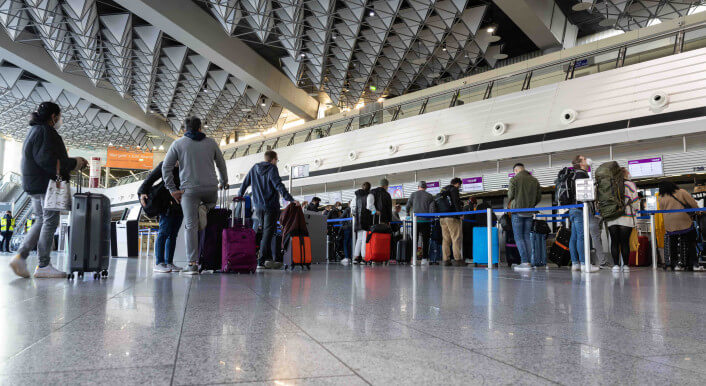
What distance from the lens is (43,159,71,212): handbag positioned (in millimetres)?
4320

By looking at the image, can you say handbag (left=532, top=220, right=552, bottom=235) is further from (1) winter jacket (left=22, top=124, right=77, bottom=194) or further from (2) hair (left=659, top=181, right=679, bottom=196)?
(1) winter jacket (left=22, top=124, right=77, bottom=194)

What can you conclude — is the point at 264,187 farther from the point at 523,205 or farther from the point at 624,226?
the point at 624,226

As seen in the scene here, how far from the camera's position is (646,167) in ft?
34.7

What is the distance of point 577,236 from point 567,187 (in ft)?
2.60

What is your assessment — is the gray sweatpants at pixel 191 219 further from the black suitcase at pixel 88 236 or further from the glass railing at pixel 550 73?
the glass railing at pixel 550 73

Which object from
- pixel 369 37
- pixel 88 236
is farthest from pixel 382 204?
pixel 369 37

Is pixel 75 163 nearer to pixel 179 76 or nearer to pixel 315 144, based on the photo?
pixel 315 144

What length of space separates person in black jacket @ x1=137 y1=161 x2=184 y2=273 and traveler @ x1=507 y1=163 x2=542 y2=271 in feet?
Result: 16.3

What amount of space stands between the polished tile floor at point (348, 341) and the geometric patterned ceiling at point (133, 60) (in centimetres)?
1862

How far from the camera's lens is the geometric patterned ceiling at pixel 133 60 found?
17.9 meters

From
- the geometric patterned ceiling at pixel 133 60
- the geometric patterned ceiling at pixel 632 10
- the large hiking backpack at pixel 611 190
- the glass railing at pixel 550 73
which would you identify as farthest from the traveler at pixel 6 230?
the geometric patterned ceiling at pixel 632 10

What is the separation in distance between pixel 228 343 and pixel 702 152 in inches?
447

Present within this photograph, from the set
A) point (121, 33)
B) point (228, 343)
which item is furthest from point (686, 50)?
point (121, 33)

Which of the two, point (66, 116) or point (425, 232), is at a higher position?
point (66, 116)
